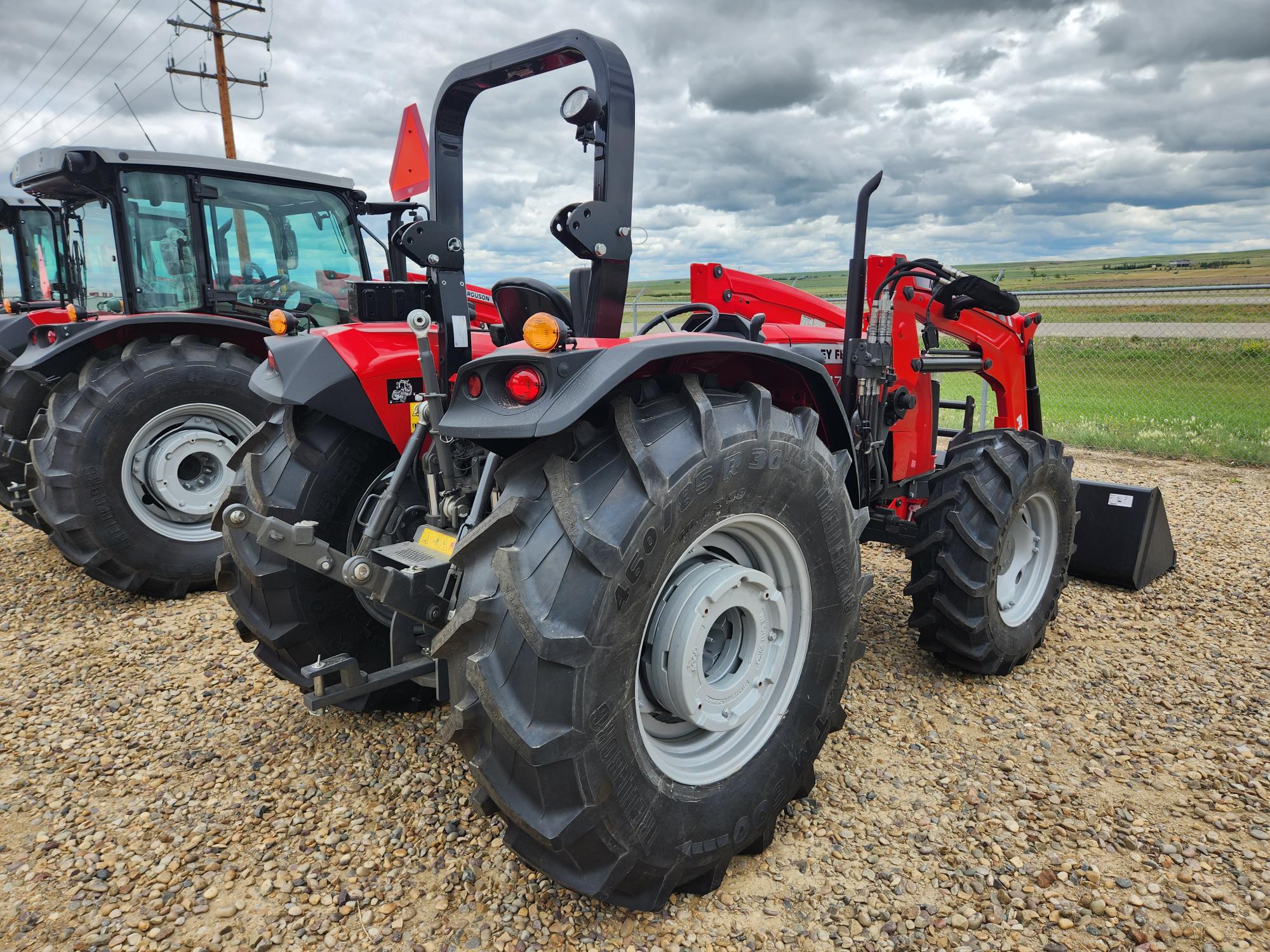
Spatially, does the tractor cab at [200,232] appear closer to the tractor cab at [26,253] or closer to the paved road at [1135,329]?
the tractor cab at [26,253]

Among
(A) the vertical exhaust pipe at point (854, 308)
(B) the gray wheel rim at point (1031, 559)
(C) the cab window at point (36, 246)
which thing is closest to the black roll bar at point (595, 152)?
(A) the vertical exhaust pipe at point (854, 308)

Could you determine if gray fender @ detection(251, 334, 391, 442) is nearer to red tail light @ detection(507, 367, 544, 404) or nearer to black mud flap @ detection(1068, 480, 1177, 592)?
red tail light @ detection(507, 367, 544, 404)

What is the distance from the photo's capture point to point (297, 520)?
270 cm

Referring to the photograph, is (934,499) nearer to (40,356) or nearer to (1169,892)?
(1169,892)

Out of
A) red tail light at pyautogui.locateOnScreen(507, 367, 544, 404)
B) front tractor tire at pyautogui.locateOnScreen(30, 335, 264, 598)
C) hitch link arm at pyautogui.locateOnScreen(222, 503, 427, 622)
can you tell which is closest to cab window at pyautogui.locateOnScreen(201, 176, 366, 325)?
front tractor tire at pyautogui.locateOnScreen(30, 335, 264, 598)

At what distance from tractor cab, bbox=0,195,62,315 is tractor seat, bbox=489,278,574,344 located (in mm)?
6947

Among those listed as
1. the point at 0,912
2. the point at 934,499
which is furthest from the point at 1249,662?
the point at 0,912

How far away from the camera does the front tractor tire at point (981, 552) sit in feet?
10.9

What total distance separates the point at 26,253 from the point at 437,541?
352 inches

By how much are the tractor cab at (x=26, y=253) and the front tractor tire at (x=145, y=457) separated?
3.66 meters

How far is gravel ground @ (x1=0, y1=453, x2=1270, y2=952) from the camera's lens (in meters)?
2.10

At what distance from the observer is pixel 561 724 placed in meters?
1.76

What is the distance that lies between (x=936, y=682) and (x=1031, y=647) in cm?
53

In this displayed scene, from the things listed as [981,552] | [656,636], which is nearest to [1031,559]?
[981,552]
